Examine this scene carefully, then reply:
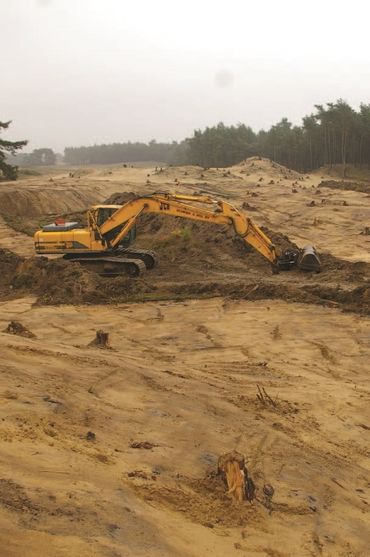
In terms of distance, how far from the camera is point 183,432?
17.9 feet

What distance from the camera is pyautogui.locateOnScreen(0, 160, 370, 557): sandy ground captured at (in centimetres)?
350

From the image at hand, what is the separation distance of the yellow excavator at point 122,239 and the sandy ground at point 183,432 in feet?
11.0

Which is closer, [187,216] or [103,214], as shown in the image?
[187,216]

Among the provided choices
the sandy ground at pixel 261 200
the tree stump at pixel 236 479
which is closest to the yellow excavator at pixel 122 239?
the sandy ground at pixel 261 200

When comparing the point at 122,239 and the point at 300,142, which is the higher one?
the point at 300,142

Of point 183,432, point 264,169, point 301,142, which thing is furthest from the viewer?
point 301,142

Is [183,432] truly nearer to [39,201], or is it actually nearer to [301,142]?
[39,201]

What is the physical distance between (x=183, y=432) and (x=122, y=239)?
10.3 m

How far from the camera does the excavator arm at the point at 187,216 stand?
14109 mm

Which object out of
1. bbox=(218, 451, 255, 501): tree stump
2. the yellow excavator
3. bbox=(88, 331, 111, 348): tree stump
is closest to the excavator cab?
the yellow excavator

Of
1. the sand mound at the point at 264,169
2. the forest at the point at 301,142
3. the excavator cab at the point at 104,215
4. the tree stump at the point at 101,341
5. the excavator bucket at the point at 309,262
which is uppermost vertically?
the forest at the point at 301,142

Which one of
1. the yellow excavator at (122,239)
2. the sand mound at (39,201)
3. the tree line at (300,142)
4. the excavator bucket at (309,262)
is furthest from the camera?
the tree line at (300,142)

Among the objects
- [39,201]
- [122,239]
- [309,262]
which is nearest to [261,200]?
[39,201]

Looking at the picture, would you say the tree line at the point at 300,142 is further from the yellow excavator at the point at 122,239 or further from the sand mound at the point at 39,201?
the yellow excavator at the point at 122,239
